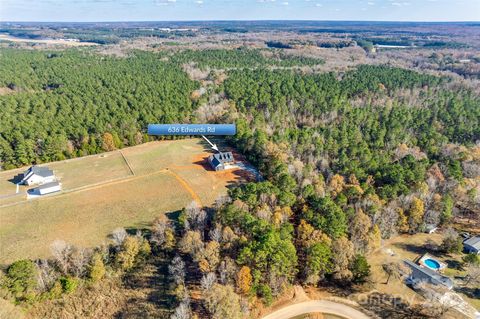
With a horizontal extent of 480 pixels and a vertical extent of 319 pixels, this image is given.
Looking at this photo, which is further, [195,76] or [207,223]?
[195,76]

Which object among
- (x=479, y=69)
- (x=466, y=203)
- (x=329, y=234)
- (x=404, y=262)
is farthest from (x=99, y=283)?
(x=479, y=69)

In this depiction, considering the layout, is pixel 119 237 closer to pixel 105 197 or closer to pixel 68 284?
pixel 68 284

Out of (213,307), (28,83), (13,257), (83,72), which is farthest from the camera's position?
(83,72)

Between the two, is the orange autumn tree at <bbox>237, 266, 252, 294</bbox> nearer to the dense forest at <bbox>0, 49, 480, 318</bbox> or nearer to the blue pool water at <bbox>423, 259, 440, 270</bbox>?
the dense forest at <bbox>0, 49, 480, 318</bbox>

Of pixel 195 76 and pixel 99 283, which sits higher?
pixel 195 76

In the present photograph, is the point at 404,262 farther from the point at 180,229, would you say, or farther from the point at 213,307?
the point at 180,229

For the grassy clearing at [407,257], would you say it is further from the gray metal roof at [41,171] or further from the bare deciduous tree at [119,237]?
the gray metal roof at [41,171]

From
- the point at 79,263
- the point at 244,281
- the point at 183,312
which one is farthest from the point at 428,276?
the point at 79,263
